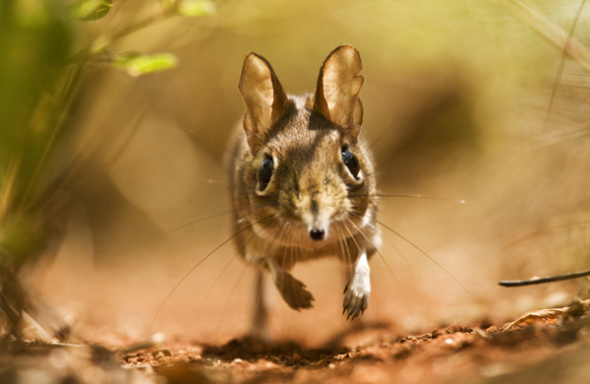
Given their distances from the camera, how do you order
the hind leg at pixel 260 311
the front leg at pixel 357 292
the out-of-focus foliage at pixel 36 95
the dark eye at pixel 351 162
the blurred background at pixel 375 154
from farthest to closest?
the hind leg at pixel 260 311 < the blurred background at pixel 375 154 < the dark eye at pixel 351 162 < the front leg at pixel 357 292 < the out-of-focus foliage at pixel 36 95

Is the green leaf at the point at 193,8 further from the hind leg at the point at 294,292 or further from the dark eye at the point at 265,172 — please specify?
the hind leg at the point at 294,292

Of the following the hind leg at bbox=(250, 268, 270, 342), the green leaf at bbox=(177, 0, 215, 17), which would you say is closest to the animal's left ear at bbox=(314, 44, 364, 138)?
the green leaf at bbox=(177, 0, 215, 17)

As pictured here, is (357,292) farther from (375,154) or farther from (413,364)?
(375,154)

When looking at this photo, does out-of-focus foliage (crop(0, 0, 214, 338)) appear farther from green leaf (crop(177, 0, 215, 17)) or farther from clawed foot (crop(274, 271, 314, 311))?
clawed foot (crop(274, 271, 314, 311))

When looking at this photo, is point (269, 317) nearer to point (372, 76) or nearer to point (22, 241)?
point (22, 241)

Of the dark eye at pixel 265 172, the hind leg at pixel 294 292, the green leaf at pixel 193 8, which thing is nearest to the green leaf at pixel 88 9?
the green leaf at pixel 193 8

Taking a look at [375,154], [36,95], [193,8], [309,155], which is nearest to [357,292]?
[309,155]
